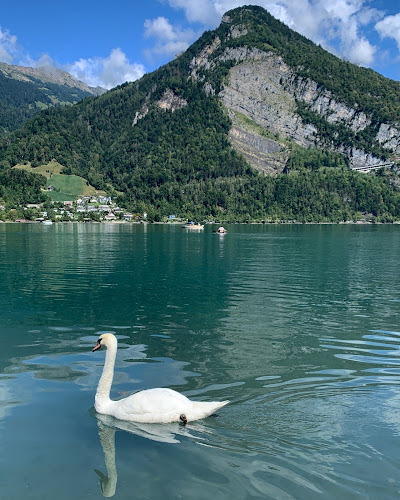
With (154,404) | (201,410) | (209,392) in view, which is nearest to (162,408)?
(154,404)

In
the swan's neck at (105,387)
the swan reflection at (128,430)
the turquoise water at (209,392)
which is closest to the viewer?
the turquoise water at (209,392)

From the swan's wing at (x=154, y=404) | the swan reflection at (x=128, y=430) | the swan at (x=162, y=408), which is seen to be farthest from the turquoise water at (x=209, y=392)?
the swan's wing at (x=154, y=404)

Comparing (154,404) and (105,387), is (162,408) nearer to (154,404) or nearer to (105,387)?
(154,404)

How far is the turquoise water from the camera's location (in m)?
8.98

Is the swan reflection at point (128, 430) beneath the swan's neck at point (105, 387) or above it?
beneath

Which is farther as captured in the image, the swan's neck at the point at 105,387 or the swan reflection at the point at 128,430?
the swan's neck at the point at 105,387

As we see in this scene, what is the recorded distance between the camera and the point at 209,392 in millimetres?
13906

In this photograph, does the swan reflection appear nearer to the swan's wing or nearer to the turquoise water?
the turquoise water

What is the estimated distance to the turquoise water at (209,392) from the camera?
898 centimetres

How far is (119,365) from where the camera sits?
1661cm

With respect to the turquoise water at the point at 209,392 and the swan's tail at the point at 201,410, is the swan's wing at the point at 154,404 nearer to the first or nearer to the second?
the swan's tail at the point at 201,410

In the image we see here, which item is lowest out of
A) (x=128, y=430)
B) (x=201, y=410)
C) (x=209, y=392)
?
(x=209, y=392)

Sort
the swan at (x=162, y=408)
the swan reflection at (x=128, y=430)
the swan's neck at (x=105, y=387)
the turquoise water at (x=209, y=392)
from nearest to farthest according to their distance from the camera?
the turquoise water at (x=209, y=392) → the swan reflection at (x=128, y=430) → the swan at (x=162, y=408) → the swan's neck at (x=105, y=387)

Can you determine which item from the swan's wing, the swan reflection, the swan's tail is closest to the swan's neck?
the swan reflection
